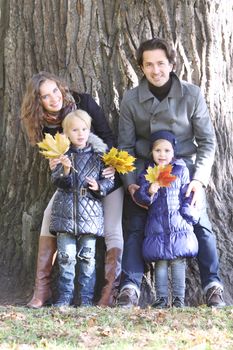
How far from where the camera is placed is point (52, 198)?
6.01 meters

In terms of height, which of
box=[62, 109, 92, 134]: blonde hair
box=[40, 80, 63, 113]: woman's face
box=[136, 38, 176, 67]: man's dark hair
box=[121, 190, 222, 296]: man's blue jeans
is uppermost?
box=[136, 38, 176, 67]: man's dark hair

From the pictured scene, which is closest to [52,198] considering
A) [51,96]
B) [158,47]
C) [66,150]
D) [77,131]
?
[66,150]

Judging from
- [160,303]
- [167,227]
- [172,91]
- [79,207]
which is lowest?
[160,303]

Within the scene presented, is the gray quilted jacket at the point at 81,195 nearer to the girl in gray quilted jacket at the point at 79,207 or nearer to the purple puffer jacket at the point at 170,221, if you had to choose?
the girl in gray quilted jacket at the point at 79,207

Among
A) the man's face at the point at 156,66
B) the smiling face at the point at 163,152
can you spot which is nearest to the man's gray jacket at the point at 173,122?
the man's face at the point at 156,66

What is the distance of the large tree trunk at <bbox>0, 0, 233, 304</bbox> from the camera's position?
20.3ft

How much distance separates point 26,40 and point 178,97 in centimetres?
147

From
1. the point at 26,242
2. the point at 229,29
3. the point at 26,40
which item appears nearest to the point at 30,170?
the point at 26,242

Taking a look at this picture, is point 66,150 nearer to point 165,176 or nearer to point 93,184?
point 93,184

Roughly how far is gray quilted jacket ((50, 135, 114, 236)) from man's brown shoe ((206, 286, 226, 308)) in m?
0.95

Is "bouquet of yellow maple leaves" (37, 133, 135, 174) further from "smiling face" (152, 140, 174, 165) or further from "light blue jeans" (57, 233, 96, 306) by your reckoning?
"light blue jeans" (57, 233, 96, 306)

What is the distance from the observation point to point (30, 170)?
256 inches

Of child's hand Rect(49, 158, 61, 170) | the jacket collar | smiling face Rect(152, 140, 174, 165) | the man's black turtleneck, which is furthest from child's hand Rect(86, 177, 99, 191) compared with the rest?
the man's black turtleneck

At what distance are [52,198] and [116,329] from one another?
154 cm
